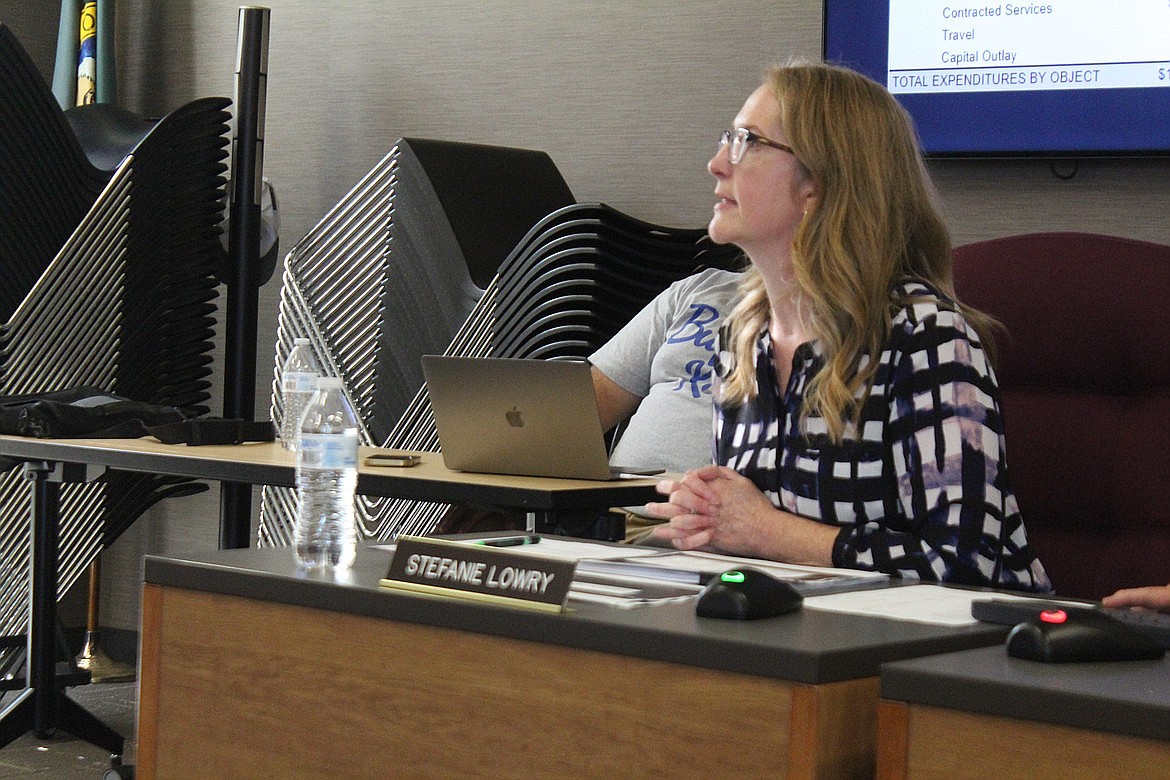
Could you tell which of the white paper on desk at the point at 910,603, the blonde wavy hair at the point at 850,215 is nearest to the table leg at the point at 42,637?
the blonde wavy hair at the point at 850,215

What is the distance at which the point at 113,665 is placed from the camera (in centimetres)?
444

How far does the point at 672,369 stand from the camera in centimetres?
264

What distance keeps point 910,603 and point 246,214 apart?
2.96 m

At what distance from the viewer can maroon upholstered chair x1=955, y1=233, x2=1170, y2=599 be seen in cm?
189

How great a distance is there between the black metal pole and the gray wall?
0.37m

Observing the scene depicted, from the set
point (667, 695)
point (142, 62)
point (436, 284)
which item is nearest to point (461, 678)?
point (667, 695)

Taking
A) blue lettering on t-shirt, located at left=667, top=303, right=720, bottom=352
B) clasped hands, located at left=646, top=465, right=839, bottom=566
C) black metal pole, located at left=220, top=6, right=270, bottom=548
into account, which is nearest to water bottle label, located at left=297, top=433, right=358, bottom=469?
clasped hands, located at left=646, top=465, right=839, bottom=566

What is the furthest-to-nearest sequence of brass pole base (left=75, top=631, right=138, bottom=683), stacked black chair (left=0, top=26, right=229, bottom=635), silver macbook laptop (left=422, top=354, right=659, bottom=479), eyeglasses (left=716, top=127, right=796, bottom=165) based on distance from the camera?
1. brass pole base (left=75, top=631, right=138, bottom=683)
2. stacked black chair (left=0, top=26, right=229, bottom=635)
3. silver macbook laptop (left=422, top=354, right=659, bottom=479)
4. eyeglasses (left=716, top=127, right=796, bottom=165)

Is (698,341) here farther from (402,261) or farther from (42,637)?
(42,637)

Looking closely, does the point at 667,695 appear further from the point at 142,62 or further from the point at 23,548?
the point at 142,62

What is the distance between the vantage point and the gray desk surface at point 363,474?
82.8 inches

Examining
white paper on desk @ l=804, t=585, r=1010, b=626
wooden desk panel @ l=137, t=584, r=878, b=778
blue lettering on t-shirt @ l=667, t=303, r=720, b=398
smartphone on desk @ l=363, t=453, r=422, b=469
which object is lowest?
wooden desk panel @ l=137, t=584, r=878, b=778

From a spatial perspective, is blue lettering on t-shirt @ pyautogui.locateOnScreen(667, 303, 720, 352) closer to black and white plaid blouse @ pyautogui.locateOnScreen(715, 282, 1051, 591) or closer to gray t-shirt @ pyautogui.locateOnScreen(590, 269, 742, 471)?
gray t-shirt @ pyautogui.locateOnScreen(590, 269, 742, 471)

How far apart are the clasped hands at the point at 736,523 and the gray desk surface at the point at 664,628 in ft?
1.72
